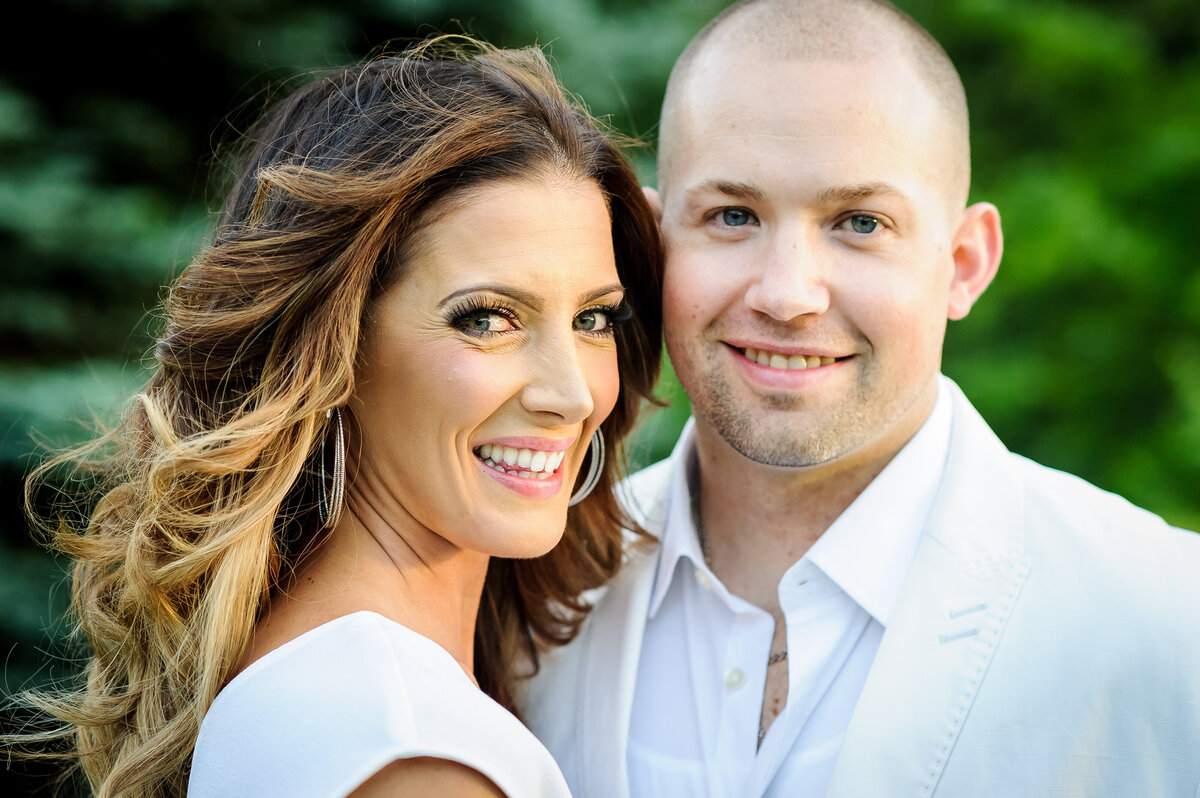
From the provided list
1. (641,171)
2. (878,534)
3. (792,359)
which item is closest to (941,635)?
(878,534)

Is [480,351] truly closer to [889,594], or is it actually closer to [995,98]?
[889,594]

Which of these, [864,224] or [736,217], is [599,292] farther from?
[864,224]

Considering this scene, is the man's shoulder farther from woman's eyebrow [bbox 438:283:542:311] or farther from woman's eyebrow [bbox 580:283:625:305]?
woman's eyebrow [bbox 438:283:542:311]

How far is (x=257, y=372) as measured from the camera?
2422mm

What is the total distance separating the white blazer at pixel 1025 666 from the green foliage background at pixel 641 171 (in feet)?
5.00

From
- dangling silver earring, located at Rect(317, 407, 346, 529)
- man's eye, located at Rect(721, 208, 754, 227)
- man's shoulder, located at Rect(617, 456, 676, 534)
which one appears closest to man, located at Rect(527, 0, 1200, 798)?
man's eye, located at Rect(721, 208, 754, 227)

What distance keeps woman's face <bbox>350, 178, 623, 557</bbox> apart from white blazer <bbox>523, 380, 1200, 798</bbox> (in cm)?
70

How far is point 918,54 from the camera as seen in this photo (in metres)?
2.97

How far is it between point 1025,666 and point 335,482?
1595mm

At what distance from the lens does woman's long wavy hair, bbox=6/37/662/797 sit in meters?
2.30

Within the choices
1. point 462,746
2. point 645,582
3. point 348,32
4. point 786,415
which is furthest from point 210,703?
point 348,32

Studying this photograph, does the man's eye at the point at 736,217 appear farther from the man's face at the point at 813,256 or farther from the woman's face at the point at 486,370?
the woman's face at the point at 486,370

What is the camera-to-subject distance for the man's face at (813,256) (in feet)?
9.08

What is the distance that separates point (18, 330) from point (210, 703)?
2.89 metres
